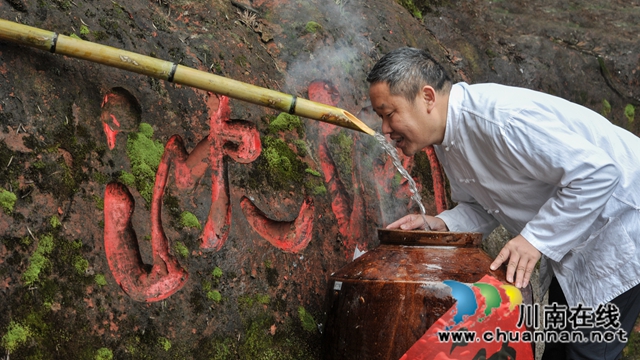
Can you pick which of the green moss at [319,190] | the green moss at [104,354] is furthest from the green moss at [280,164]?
the green moss at [104,354]

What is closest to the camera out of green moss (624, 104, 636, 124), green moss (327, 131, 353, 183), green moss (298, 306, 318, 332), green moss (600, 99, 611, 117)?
green moss (298, 306, 318, 332)

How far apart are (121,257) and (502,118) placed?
6.16 feet

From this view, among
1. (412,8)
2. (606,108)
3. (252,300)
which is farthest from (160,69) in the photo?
(606,108)

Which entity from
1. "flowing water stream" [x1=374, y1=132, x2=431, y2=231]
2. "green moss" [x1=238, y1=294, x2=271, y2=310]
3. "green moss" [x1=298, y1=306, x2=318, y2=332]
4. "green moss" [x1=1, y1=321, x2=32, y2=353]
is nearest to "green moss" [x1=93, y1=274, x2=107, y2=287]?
"green moss" [x1=1, y1=321, x2=32, y2=353]

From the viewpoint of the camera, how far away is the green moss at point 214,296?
333 cm

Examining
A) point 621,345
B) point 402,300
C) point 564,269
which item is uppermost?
point 402,300

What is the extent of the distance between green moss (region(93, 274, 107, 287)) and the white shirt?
1.73 m

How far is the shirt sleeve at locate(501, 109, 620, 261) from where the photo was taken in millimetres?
2807

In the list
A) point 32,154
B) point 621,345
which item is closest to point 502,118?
point 621,345

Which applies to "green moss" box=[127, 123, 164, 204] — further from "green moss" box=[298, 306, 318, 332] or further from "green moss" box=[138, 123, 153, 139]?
"green moss" box=[298, 306, 318, 332]

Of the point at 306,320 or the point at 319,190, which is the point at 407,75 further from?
the point at 306,320

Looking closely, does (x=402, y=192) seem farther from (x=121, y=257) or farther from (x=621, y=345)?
(x=121, y=257)

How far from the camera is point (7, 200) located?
2775 mm

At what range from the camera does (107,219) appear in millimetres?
3125
